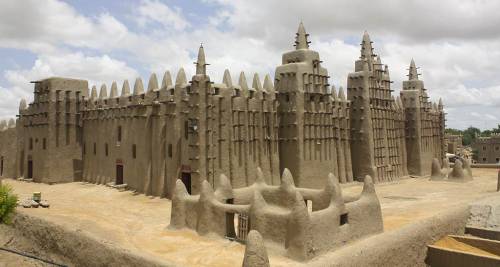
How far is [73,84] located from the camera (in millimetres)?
43656

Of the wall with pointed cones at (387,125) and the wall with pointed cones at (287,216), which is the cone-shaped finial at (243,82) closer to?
the wall with pointed cones at (287,216)

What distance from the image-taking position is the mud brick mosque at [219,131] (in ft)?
107

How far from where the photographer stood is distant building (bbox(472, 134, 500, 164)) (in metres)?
73.4

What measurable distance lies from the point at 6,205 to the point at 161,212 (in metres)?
9.46

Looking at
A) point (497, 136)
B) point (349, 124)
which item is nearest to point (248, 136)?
point (349, 124)

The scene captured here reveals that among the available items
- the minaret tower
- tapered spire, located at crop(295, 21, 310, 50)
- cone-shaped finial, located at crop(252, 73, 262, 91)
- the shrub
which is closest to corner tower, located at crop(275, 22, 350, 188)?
tapered spire, located at crop(295, 21, 310, 50)

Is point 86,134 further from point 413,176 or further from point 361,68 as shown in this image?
point 413,176

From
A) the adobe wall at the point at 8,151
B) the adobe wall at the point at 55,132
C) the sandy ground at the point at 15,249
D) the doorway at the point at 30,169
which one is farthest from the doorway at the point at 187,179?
the adobe wall at the point at 8,151

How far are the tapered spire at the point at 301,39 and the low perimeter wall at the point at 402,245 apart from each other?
20.2 meters

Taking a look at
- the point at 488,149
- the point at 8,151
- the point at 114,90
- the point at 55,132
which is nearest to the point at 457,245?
the point at 114,90

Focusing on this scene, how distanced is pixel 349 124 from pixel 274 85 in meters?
10.5

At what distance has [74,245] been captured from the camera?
71.3ft

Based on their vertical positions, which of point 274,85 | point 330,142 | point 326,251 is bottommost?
point 326,251

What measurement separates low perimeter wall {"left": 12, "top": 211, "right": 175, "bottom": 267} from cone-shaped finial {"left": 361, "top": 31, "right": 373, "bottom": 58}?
36171mm
